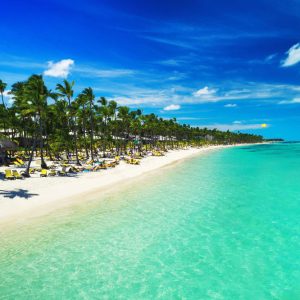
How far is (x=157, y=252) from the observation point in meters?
11.8

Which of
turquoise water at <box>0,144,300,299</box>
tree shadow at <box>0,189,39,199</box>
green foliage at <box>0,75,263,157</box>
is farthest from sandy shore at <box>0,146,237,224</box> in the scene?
green foliage at <box>0,75,263,157</box>

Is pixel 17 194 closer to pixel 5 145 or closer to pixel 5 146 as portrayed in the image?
pixel 5 146

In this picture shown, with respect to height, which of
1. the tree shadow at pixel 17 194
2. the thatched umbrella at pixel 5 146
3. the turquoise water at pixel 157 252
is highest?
the thatched umbrella at pixel 5 146

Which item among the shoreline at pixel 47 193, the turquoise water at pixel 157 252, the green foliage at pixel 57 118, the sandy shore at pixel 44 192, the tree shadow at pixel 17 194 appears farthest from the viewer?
the green foliage at pixel 57 118

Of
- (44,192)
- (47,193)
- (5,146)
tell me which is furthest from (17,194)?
(5,146)

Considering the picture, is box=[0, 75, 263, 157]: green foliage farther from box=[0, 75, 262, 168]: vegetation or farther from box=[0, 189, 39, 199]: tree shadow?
box=[0, 189, 39, 199]: tree shadow

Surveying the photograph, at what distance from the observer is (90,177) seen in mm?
29562

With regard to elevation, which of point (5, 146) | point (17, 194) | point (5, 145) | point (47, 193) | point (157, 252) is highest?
point (5, 145)

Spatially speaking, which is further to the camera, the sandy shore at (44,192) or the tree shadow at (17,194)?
the tree shadow at (17,194)

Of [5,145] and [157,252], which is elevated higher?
[5,145]

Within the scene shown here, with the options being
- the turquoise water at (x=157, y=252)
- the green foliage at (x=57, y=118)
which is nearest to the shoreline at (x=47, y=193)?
the turquoise water at (x=157, y=252)

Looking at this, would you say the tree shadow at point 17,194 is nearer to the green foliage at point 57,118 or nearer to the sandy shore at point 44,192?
the sandy shore at point 44,192

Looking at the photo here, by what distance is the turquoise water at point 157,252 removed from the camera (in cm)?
897

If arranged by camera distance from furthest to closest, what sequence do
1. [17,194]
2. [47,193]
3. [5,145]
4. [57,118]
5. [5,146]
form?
[57,118], [5,145], [5,146], [47,193], [17,194]
